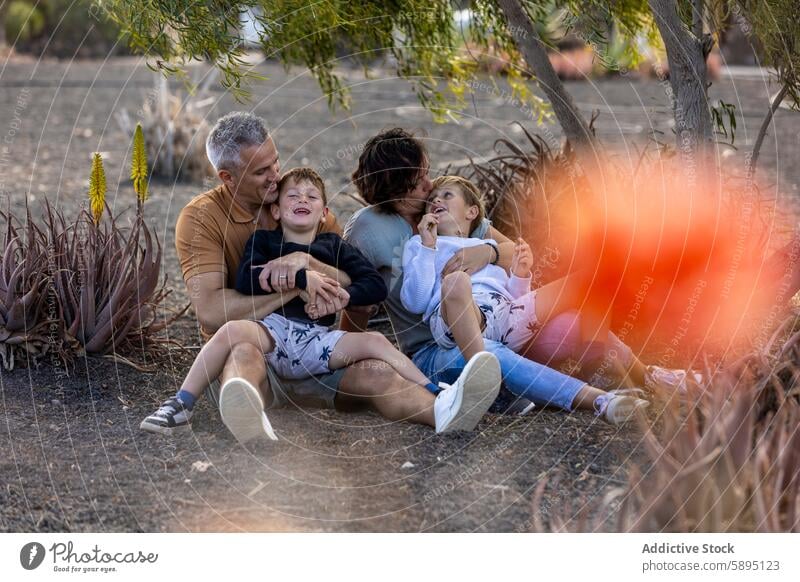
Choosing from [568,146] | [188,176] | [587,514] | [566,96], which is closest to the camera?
[587,514]

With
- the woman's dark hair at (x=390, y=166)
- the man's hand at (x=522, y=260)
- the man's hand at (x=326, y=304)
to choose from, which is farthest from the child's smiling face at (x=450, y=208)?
the man's hand at (x=326, y=304)

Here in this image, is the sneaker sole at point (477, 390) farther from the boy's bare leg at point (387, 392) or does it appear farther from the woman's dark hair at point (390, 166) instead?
the woman's dark hair at point (390, 166)

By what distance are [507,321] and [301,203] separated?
0.89m

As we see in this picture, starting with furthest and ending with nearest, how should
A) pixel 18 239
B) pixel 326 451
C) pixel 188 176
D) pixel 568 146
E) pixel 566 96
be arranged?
pixel 188 176 → pixel 568 146 → pixel 566 96 → pixel 18 239 → pixel 326 451

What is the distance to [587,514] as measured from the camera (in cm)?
312

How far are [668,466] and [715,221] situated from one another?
1975mm

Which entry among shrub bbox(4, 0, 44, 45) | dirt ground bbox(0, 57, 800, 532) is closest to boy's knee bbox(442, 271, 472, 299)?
dirt ground bbox(0, 57, 800, 532)

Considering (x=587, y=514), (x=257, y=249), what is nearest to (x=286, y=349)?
(x=257, y=249)

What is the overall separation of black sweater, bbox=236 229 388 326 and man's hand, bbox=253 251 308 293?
0.17 ft

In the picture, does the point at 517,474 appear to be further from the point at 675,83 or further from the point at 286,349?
the point at 675,83

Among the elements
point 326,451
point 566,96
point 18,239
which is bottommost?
point 326,451

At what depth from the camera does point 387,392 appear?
379 cm

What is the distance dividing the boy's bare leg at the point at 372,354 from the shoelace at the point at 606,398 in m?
0.59

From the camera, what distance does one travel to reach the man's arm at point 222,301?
3.90 m
